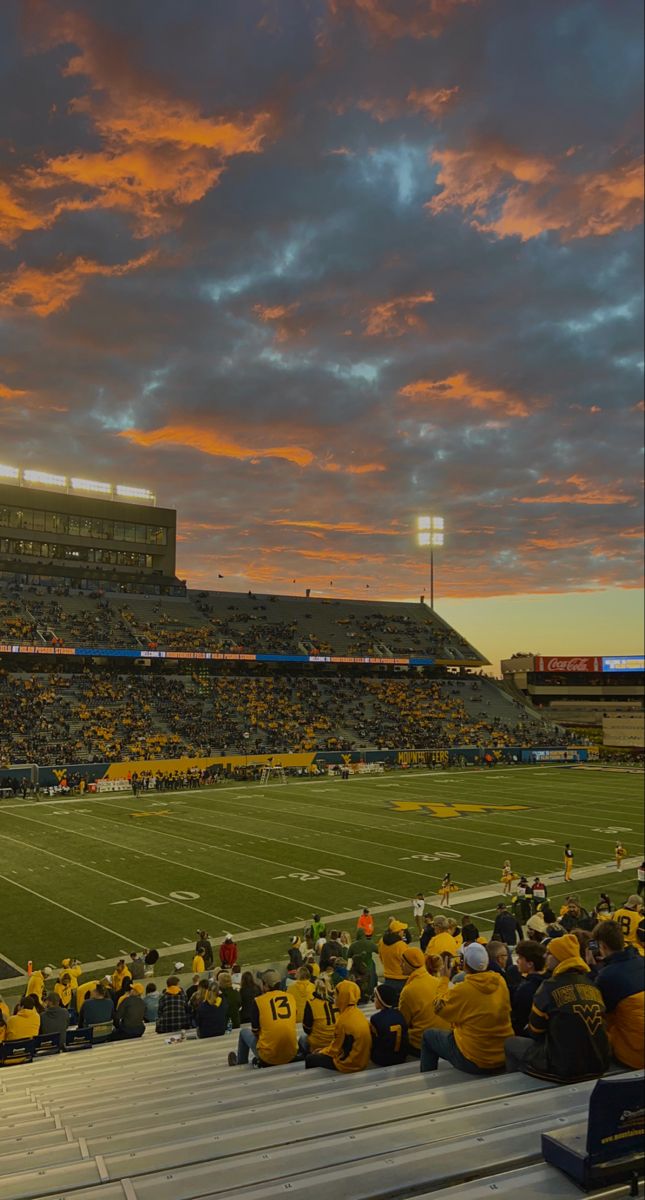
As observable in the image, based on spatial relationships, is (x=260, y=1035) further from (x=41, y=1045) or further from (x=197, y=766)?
(x=197, y=766)

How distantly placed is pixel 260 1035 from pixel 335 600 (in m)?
82.1

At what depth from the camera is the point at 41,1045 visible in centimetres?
1076

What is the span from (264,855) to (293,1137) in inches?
957

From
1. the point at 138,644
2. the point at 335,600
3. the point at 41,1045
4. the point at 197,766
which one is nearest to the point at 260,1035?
the point at 41,1045

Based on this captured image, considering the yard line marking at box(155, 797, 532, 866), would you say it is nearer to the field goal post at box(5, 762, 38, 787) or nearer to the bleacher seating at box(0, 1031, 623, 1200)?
the field goal post at box(5, 762, 38, 787)

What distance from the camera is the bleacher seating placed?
400 cm

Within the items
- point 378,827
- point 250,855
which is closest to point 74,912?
point 250,855

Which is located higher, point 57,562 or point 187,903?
point 57,562

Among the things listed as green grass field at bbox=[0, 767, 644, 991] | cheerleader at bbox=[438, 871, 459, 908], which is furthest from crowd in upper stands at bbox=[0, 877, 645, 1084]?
cheerleader at bbox=[438, 871, 459, 908]

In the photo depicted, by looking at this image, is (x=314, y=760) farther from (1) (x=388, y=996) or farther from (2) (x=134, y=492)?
(1) (x=388, y=996)

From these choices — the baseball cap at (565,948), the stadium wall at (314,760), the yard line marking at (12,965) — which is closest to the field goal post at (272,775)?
the stadium wall at (314,760)

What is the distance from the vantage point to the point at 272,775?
5334 centimetres

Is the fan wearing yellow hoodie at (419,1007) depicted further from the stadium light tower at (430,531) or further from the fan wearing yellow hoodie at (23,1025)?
the stadium light tower at (430,531)

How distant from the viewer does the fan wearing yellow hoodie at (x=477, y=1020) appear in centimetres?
581
